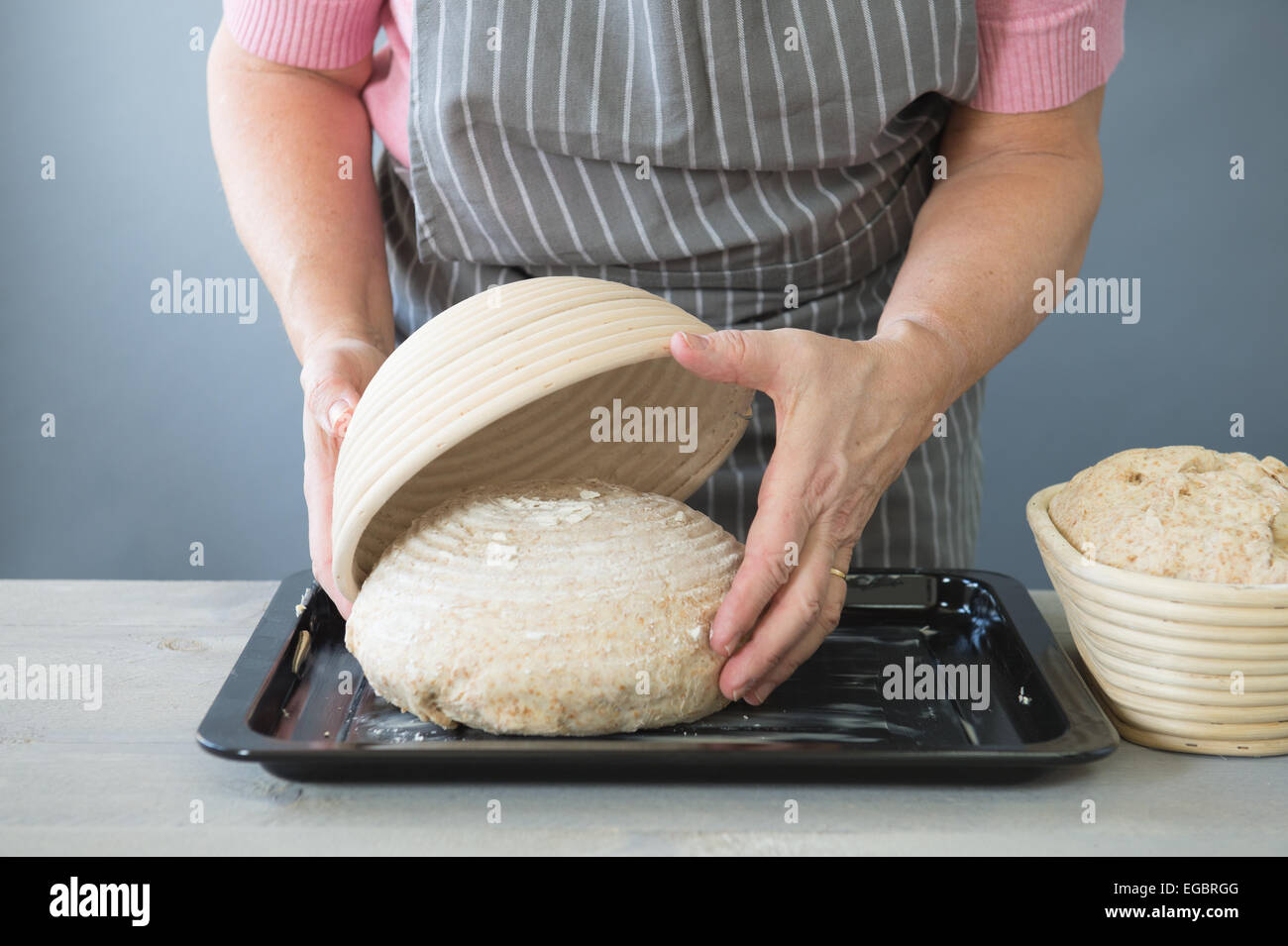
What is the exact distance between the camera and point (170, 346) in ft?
8.49

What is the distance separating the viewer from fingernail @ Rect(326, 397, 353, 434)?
989 mm

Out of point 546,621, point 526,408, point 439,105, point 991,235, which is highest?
point 439,105

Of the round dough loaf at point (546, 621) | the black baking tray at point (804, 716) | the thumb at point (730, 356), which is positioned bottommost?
the black baking tray at point (804, 716)

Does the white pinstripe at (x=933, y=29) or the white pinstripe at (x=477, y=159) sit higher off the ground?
the white pinstripe at (x=933, y=29)

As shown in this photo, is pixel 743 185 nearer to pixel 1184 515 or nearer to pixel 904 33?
pixel 904 33

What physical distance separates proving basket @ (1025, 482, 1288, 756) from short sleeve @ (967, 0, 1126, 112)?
54 centimetres

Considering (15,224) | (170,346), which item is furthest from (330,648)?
(15,224)

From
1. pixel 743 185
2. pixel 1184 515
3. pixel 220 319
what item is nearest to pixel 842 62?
pixel 743 185

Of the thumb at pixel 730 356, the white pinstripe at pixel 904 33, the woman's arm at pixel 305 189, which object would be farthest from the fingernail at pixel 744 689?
the white pinstripe at pixel 904 33

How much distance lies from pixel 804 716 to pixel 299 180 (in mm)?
812

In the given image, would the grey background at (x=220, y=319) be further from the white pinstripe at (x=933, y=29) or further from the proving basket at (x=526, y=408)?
the proving basket at (x=526, y=408)

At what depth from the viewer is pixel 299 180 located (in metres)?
1.29

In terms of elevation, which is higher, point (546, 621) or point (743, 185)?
point (743, 185)

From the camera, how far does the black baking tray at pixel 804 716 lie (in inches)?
31.6
